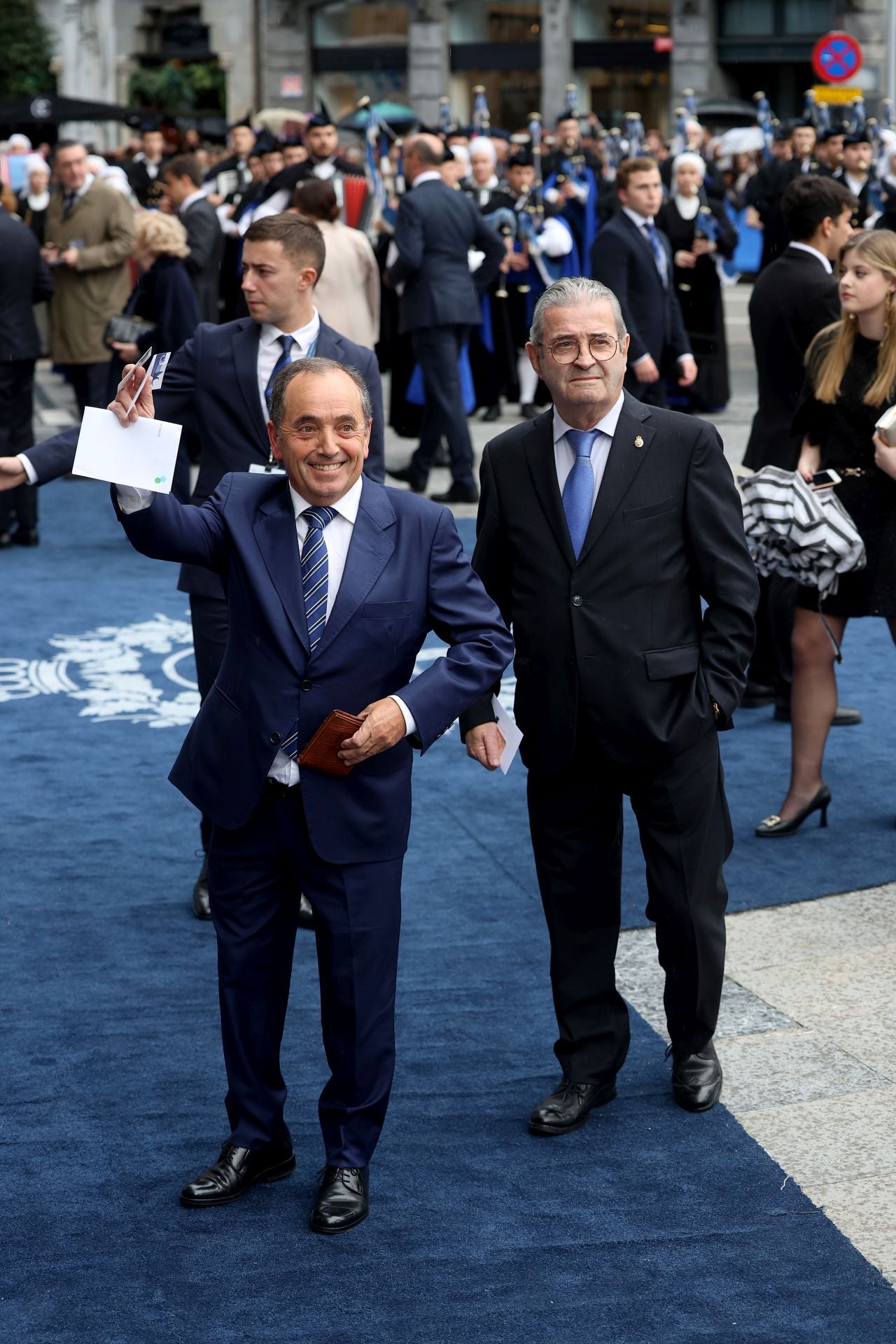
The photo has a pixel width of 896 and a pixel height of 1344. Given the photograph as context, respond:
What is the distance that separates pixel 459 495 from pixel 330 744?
27.4 ft

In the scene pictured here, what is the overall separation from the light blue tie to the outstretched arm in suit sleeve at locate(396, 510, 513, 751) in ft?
1.16

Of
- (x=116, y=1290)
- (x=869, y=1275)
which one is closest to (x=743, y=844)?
(x=869, y=1275)

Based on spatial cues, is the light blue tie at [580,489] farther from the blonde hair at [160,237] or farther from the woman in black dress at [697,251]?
the woman in black dress at [697,251]

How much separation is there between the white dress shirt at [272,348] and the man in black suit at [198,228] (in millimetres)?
6335

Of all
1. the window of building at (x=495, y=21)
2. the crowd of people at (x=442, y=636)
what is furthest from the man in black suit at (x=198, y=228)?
the window of building at (x=495, y=21)

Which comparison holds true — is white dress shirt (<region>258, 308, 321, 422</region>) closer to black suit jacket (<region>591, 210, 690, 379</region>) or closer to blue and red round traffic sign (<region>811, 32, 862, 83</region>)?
black suit jacket (<region>591, 210, 690, 379</region>)

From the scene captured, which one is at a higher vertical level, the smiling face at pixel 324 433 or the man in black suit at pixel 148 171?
the man in black suit at pixel 148 171

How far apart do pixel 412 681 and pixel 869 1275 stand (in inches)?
59.5

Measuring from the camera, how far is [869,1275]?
380 centimetres

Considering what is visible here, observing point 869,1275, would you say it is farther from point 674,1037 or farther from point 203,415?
point 203,415

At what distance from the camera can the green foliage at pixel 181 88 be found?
45.3 meters

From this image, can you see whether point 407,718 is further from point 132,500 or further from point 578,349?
point 578,349

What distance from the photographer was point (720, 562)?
427 centimetres

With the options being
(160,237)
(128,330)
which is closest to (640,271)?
(160,237)
